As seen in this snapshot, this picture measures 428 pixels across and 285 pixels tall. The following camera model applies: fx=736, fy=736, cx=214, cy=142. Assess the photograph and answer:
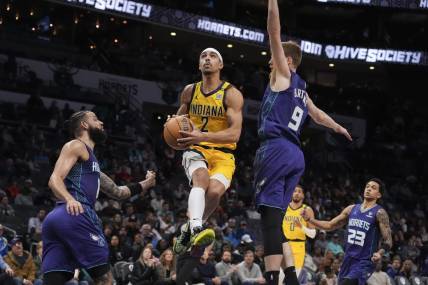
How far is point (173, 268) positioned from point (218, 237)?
3774 mm

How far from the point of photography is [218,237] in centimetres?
1838

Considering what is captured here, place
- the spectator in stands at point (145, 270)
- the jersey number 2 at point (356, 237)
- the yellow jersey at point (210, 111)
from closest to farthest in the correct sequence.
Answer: the yellow jersey at point (210, 111)
the jersey number 2 at point (356, 237)
the spectator in stands at point (145, 270)

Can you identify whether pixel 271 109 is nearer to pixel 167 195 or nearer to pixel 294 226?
pixel 294 226

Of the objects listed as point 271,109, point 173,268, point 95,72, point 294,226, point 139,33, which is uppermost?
point 139,33

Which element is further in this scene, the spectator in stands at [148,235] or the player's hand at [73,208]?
the spectator in stands at [148,235]

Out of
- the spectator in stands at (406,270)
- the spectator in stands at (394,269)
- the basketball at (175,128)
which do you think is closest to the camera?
the basketball at (175,128)

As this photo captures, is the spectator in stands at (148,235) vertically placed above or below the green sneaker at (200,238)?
below

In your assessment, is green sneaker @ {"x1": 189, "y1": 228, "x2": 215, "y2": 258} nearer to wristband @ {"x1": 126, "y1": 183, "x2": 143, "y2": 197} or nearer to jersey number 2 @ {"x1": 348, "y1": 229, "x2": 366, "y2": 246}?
wristband @ {"x1": 126, "y1": 183, "x2": 143, "y2": 197}

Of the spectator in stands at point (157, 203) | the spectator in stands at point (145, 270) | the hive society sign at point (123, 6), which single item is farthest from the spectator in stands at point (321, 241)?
the hive society sign at point (123, 6)

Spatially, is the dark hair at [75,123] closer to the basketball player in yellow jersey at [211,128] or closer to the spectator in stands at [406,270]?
the basketball player in yellow jersey at [211,128]

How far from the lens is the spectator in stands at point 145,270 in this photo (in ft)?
46.5

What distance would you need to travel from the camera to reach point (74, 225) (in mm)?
7473

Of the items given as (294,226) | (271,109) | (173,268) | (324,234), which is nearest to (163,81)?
(324,234)

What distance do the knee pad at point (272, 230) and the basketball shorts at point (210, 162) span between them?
4.22ft
